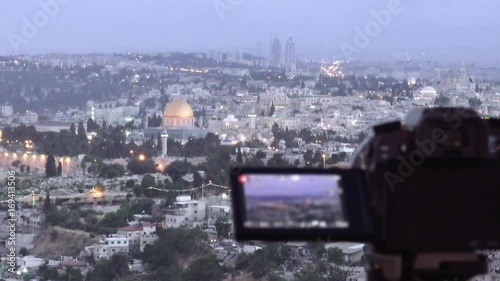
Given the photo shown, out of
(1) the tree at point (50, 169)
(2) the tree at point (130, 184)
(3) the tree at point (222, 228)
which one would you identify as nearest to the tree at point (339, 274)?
(3) the tree at point (222, 228)

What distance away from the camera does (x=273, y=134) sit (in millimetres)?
30953

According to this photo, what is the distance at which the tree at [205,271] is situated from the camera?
12273 mm

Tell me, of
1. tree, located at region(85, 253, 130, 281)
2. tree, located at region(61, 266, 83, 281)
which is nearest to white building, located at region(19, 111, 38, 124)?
tree, located at region(85, 253, 130, 281)

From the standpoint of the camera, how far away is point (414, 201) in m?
1.16

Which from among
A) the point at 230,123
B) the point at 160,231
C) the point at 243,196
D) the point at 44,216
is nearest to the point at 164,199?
the point at 44,216

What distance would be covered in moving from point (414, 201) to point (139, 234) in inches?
556

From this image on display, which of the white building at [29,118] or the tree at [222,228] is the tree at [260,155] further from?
the white building at [29,118]

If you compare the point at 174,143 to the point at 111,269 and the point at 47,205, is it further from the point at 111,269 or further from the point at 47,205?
the point at 111,269

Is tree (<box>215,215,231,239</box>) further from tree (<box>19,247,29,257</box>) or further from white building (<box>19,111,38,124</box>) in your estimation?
white building (<box>19,111,38,124</box>)

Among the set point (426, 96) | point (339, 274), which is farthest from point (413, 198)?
point (426, 96)

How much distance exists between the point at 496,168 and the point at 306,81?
45206 millimetres

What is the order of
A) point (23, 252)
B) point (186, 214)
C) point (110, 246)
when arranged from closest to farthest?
point (110, 246) < point (23, 252) < point (186, 214)

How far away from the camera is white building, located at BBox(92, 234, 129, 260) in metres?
14.4

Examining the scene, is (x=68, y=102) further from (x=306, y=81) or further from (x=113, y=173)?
(x=113, y=173)
